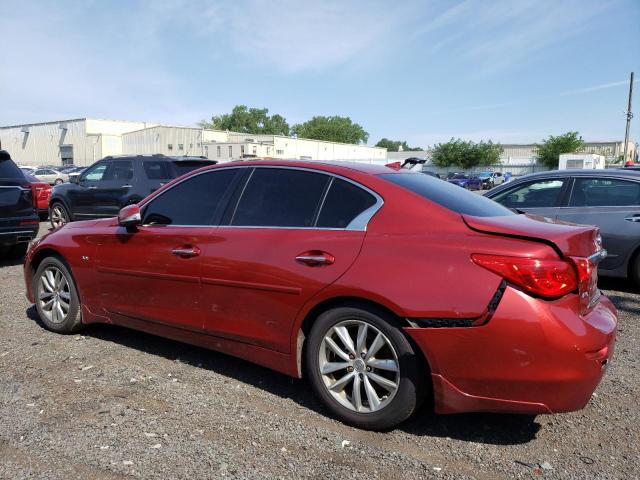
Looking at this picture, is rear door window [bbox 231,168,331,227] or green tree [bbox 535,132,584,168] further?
green tree [bbox 535,132,584,168]

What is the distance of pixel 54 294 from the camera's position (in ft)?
15.8

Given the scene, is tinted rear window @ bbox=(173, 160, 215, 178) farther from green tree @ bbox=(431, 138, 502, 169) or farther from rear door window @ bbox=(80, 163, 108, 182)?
green tree @ bbox=(431, 138, 502, 169)

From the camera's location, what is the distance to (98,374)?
3928mm

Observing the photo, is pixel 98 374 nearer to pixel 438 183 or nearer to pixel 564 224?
pixel 438 183

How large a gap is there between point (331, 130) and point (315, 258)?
392 ft

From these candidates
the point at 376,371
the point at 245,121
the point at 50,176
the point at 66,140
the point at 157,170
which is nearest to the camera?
the point at 376,371

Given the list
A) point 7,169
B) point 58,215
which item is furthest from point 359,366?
point 58,215

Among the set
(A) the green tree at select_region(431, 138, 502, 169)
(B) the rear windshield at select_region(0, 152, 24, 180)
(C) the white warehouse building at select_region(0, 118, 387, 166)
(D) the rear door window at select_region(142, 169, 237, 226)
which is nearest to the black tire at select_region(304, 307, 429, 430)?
(D) the rear door window at select_region(142, 169, 237, 226)

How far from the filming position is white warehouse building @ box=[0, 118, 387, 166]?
5388 centimetres

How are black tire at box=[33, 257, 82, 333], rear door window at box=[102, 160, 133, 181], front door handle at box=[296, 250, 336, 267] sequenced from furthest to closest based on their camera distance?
rear door window at box=[102, 160, 133, 181] < black tire at box=[33, 257, 82, 333] < front door handle at box=[296, 250, 336, 267]

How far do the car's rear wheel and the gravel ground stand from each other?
8.51 m

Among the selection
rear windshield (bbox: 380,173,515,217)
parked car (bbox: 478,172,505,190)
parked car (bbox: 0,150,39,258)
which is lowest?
parked car (bbox: 478,172,505,190)

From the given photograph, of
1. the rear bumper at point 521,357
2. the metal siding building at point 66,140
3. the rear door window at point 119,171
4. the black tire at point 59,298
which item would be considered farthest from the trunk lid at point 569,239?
the metal siding building at point 66,140

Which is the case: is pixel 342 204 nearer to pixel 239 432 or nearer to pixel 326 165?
pixel 326 165
